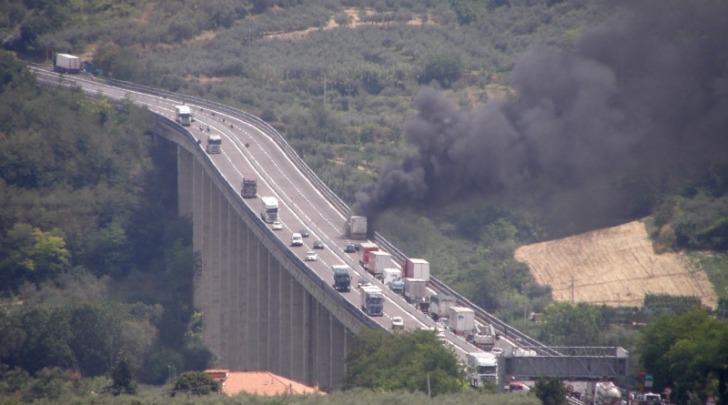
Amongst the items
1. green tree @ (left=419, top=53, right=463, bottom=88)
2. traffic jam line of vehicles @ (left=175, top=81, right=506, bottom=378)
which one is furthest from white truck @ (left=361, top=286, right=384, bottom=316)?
green tree @ (left=419, top=53, right=463, bottom=88)

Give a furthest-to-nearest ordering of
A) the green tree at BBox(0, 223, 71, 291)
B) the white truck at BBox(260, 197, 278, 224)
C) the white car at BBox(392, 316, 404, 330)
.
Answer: the green tree at BBox(0, 223, 71, 291), the white truck at BBox(260, 197, 278, 224), the white car at BBox(392, 316, 404, 330)

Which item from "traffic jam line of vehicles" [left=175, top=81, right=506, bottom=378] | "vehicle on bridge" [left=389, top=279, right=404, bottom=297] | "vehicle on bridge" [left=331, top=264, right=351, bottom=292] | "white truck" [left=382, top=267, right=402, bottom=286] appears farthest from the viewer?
"white truck" [left=382, top=267, right=402, bottom=286]

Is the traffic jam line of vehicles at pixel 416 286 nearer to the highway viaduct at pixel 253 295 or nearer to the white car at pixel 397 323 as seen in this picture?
the white car at pixel 397 323

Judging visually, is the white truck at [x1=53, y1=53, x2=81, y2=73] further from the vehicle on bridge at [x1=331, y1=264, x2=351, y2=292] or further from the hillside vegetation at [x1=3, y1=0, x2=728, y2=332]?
the vehicle on bridge at [x1=331, y1=264, x2=351, y2=292]

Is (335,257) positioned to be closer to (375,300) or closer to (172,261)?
(375,300)

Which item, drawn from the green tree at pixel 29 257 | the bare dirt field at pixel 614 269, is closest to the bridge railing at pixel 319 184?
the bare dirt field at pixel 614 269

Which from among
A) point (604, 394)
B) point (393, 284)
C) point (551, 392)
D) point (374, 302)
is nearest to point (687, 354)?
point (604, 394)
